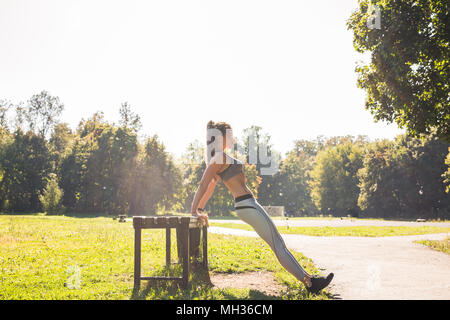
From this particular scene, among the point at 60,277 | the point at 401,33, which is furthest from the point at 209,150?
the point at 401,33

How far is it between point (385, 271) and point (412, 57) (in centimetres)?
705

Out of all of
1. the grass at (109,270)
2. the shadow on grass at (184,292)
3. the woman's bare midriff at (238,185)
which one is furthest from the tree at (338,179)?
the woman's bare midriff at (238,185)

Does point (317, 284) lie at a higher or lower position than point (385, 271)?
higher

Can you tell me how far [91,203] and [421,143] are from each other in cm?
4117

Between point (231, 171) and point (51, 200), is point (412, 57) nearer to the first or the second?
point (231, 171)

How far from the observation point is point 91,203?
46188 mm

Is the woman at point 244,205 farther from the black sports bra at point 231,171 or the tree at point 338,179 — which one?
the tree at point 338,179

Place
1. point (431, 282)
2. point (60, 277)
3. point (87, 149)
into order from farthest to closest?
1. point (87, 149)
2. point (60, 277)
3. point (431, 282)

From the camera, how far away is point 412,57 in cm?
1062

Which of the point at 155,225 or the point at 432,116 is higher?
the point at 432,116

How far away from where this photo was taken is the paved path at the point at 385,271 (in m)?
4.75

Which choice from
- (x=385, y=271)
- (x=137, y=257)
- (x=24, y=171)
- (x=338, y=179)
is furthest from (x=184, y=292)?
(x=338, y=179)

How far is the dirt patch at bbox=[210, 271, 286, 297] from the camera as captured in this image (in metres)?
5.20
